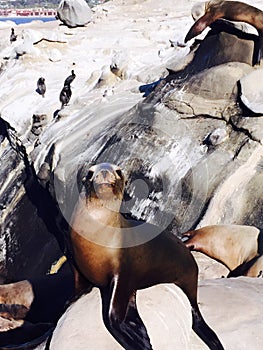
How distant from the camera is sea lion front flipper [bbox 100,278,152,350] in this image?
3402 mm

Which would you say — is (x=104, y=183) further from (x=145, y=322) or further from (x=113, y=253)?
(x=145, y=322)

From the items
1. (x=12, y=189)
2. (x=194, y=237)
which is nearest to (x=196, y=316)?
(x=194, y=237)

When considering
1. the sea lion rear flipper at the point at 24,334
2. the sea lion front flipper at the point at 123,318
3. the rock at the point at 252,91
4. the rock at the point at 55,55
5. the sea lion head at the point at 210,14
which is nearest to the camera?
the sea lion front flipper at the point at 123,318

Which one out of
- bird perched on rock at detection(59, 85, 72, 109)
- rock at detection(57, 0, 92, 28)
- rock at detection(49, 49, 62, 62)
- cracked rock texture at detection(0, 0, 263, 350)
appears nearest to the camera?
cracked rock texture at detection(0, 0, 263, 350)

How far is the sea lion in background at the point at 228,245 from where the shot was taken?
5.68 metres

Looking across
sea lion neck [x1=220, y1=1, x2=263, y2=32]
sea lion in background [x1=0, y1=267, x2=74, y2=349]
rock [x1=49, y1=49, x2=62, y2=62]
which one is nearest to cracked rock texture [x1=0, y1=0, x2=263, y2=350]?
sea lion neck [x1=220, y1=1, x2=263, y2=32]

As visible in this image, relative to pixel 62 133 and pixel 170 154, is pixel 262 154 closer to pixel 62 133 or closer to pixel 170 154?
pixel 170 154

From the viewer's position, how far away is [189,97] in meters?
8.11

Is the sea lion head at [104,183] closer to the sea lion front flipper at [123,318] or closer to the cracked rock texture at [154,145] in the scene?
the sea lion front flipper at [123,318]

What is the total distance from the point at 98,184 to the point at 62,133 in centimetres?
610

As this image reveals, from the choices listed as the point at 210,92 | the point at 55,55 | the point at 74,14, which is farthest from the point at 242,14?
the point at 74,14

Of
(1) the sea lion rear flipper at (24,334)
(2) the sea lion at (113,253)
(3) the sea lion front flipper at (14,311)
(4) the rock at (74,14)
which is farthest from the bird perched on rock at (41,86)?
(2) the sea lion at (113,253)

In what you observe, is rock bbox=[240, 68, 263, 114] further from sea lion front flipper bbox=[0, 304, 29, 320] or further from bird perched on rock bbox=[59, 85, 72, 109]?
bird perched on rock bbox=[59, 85, 72, 109]

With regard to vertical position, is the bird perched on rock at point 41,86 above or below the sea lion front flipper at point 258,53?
below
